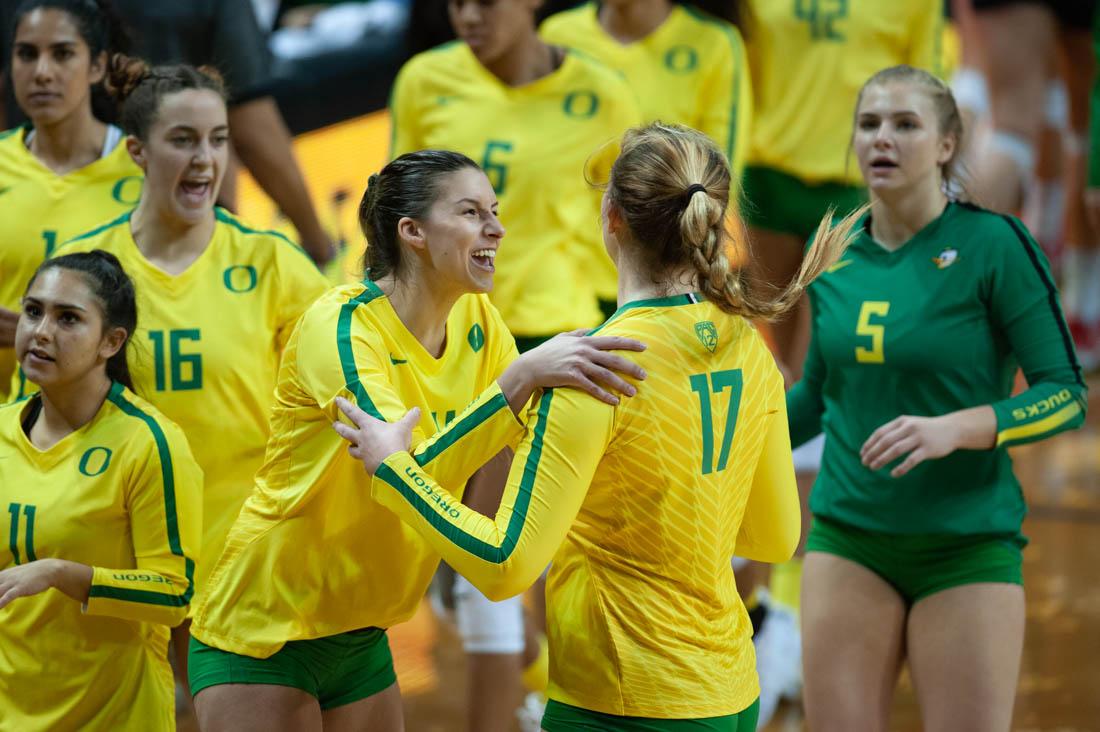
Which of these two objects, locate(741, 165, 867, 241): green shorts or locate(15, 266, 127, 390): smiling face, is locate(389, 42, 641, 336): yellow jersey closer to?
locate(741, 165, 867, 241): green shorts

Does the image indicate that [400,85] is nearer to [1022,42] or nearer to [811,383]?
[811,383]

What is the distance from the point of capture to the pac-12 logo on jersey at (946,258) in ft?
12.5

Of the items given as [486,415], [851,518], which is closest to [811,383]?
[851,518]

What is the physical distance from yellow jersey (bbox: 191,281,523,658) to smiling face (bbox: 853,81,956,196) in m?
1.23

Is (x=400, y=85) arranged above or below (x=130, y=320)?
above

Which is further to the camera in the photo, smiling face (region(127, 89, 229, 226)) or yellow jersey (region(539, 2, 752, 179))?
yellow jersey (region(539, 2, 752, 179))

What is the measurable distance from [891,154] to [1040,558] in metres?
3.33

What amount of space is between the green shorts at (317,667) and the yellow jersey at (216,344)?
0.63 m

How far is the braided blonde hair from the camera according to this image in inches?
112

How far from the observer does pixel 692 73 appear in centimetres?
533

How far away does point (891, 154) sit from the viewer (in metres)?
3.83

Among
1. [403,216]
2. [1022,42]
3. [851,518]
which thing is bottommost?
[851,518]

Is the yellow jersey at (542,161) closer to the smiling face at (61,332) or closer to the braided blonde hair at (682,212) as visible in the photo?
the smiling face at (61,332)

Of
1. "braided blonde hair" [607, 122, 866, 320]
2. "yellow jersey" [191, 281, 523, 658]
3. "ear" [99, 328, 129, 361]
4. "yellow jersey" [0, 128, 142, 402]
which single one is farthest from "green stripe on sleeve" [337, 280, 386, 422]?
"yellow jersey" [0, 128, 142, 402]
